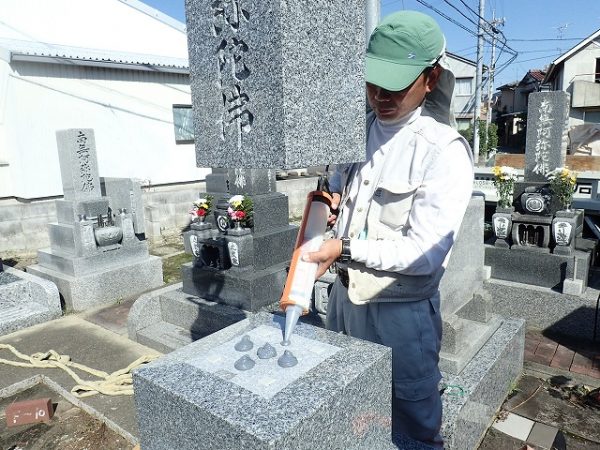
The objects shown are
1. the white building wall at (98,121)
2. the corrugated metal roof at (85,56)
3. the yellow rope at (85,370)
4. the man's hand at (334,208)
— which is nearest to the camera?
the man's hand at (334,208)

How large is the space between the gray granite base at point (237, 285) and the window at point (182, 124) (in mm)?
7818

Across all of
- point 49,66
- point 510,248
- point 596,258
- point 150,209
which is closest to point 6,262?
point 150,209

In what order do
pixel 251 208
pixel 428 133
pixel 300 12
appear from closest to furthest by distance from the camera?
pixel 300 12
pixel 428 133
pixel 251 208

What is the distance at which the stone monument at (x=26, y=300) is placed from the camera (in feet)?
18.7

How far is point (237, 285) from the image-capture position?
504 centimetres

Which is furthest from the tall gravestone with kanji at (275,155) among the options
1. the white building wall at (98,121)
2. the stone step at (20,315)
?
the white building wall at (98,121)

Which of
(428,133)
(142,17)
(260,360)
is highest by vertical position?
(142,17)

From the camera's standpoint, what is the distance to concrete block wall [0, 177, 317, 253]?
9117mm

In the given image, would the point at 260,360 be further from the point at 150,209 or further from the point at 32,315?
the point at 150,209

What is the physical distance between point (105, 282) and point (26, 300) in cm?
99

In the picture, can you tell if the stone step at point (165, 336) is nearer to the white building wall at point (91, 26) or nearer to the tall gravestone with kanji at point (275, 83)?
the tall gravestone with kanji at point (275, 83)

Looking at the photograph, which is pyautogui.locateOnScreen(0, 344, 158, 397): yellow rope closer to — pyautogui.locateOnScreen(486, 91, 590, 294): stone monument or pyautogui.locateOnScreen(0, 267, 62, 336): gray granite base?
pyautogui.locateOnScreen(0, 267, 62, 336): gray granite base

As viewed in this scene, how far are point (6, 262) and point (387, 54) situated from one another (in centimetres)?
917

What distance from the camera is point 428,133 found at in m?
1.74
